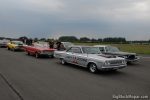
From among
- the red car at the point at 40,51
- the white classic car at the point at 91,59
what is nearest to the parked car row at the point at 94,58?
the white classic car at the point at 91,59

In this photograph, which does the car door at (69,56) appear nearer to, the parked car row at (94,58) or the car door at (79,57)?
A: the parked car row at (94,58)

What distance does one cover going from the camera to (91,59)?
39.9 ft

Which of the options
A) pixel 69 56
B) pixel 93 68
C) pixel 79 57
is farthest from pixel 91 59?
pixel 69 56

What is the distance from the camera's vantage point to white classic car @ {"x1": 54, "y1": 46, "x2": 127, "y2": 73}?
37.8 feet

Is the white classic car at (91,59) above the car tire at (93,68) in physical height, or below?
above

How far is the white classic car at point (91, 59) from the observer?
11.5 meters

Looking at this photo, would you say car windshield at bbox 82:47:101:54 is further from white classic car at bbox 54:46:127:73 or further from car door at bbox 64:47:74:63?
car door at bbox 64:47:74:63

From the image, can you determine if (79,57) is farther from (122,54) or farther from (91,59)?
(122,54)

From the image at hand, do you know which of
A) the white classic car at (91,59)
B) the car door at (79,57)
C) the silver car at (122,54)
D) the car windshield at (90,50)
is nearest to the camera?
the white classic car at (91,59)

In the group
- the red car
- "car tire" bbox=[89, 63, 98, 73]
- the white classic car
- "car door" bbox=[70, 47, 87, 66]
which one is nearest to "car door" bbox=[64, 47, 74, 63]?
the white classic car

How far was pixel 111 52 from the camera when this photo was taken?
56.7 feet

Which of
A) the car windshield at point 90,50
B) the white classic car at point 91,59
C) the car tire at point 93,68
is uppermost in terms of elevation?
the car windshield at point 90,50

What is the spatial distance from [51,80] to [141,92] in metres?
3.85

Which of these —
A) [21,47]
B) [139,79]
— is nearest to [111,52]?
[139,79]
